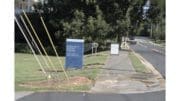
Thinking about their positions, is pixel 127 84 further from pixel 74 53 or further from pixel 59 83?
pixel 74 53

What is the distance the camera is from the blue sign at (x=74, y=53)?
2131cm

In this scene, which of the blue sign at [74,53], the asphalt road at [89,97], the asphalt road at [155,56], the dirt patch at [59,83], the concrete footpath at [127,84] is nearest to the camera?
the asphalt road at [89,97]

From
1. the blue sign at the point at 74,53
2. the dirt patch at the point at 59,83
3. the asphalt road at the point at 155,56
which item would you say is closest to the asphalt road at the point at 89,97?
the dirt patch at the point at 59,83

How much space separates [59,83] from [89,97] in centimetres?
352

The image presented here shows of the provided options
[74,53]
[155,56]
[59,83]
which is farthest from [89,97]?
[155,56]

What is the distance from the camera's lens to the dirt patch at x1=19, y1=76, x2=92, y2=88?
14.6 meters

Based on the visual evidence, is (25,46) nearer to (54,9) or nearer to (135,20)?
(54,9)

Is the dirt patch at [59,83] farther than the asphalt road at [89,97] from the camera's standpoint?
Yes

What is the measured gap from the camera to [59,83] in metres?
15.5

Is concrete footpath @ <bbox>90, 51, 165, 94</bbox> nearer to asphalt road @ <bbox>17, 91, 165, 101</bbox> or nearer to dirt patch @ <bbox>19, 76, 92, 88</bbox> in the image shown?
dirt patch @ <bbox>19, 76, 92, 88</bbox>

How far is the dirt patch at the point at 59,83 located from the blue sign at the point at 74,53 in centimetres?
Answer: 484

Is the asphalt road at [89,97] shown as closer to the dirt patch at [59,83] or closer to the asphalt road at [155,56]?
the dirt patch at [59,83]
